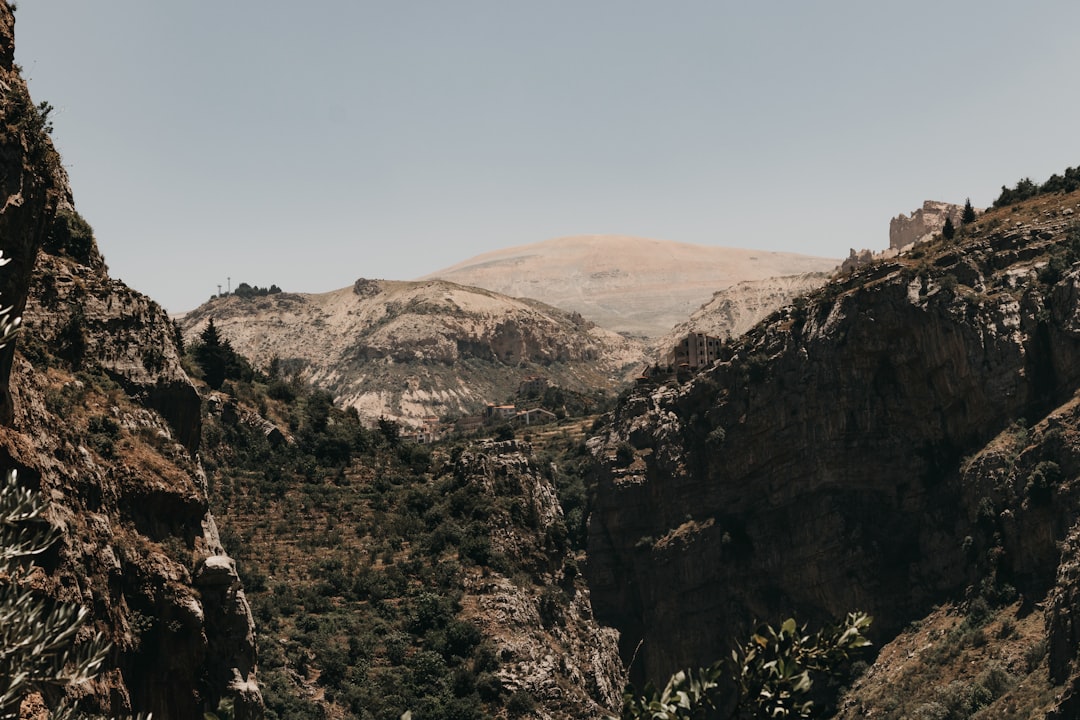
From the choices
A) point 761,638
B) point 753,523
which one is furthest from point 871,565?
point 761,638

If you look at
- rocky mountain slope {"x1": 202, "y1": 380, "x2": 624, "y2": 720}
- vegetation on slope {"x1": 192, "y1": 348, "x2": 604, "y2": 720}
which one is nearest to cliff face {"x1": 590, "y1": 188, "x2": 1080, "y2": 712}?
rocky mountain slope {"x1": 202, "y1": 380, "x2": 624, "y2": 720}

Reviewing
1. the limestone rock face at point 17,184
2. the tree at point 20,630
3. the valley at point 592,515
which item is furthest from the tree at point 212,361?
the tree at point 20,630

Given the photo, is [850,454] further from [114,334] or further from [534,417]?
Result: [114,334]

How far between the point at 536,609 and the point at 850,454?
162ft

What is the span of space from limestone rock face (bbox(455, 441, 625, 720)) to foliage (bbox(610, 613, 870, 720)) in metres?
48.7

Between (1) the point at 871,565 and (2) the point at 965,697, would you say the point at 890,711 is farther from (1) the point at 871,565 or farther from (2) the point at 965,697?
(1) the point at 871,565

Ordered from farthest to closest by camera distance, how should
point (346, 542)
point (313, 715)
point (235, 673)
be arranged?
point (346, 542), point (313, 715), point (235, 673)

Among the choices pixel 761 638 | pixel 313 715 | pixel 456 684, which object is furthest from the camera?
pixel 456 684

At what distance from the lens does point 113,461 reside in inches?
1574

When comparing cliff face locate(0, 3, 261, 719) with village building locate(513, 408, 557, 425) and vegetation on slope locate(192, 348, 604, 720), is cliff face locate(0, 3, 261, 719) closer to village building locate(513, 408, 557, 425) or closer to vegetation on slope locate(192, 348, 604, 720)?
vegetation on slope locate(192, 348, 604, 720)

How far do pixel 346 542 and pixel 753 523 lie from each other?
175 ft

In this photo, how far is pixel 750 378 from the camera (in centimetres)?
12762

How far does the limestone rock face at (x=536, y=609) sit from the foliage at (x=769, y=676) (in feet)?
160

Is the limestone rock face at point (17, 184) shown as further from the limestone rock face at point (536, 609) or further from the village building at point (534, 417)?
the village building at point (534, 417)
